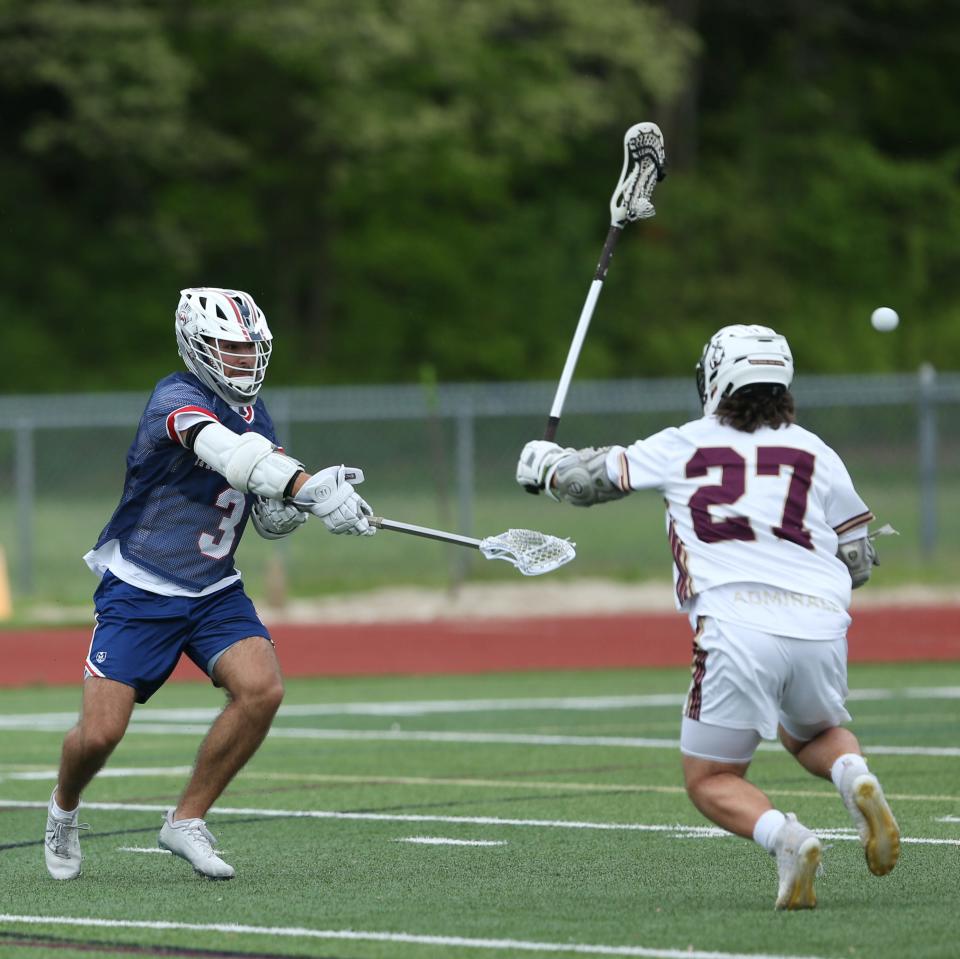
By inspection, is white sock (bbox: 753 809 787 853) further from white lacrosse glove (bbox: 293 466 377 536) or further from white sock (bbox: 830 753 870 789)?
white lacrosse glove (bbox: 293 466 377 536)

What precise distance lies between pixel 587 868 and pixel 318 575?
46.9 ft

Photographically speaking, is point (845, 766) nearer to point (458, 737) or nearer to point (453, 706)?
point (458, 737)

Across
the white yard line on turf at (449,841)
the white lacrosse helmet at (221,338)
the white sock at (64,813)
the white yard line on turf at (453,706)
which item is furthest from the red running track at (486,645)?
the white lacrosse helmet at (221,338)

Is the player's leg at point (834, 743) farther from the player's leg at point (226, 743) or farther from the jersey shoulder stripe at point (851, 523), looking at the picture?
the player's leg at point (226, 743)

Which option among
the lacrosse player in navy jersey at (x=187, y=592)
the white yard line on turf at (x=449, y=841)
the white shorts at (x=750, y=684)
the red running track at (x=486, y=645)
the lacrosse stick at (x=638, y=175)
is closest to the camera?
the white shorts at (x=750, y=684)

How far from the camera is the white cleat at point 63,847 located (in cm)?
715

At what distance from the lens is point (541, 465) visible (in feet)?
20.7

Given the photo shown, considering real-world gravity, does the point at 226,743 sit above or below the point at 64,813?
above

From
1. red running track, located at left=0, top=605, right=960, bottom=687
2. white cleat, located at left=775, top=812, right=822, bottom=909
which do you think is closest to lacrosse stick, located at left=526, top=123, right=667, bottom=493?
white cleat, located at left=775, top=812, right=822, bottom=909

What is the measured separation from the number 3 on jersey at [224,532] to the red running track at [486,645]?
8720mm

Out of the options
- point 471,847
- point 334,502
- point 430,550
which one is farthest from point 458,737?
point 430,550

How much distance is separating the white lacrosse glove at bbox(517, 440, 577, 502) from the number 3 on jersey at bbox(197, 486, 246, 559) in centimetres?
140

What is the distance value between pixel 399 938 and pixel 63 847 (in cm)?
184

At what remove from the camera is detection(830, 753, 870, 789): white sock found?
5977 mm
